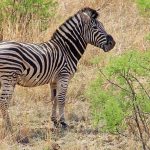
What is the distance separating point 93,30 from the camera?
8.17 meters

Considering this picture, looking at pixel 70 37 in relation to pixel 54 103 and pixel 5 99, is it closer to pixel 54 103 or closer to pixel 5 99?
pixel 54 103

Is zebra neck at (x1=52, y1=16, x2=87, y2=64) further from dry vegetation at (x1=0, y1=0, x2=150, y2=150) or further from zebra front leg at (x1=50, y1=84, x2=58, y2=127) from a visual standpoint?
dry vegetation at (x1=0, y1=0, x2=150, y2=150)

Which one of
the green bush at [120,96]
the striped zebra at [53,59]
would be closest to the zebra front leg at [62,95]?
the striped zebra at [53,59]

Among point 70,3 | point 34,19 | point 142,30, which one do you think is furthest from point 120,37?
point 70,3

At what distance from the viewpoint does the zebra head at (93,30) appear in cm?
811

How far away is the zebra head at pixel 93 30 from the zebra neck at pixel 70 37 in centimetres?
10

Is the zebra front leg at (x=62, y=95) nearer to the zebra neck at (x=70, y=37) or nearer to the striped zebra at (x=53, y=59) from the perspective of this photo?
the striped zebra at (x=53, y=59)

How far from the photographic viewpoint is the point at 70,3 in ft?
43.6

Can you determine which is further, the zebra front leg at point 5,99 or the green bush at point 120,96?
the zebra front leg at point 5,99

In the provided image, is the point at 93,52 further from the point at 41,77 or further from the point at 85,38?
the point at 41,77

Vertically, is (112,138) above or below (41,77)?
below

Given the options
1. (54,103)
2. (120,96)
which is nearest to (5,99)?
(54,103)

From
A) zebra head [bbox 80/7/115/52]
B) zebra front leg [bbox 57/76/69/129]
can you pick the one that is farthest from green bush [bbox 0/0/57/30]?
zebra front leg [bbox 57/76/69/129]

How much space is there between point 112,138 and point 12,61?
4.99 feet
